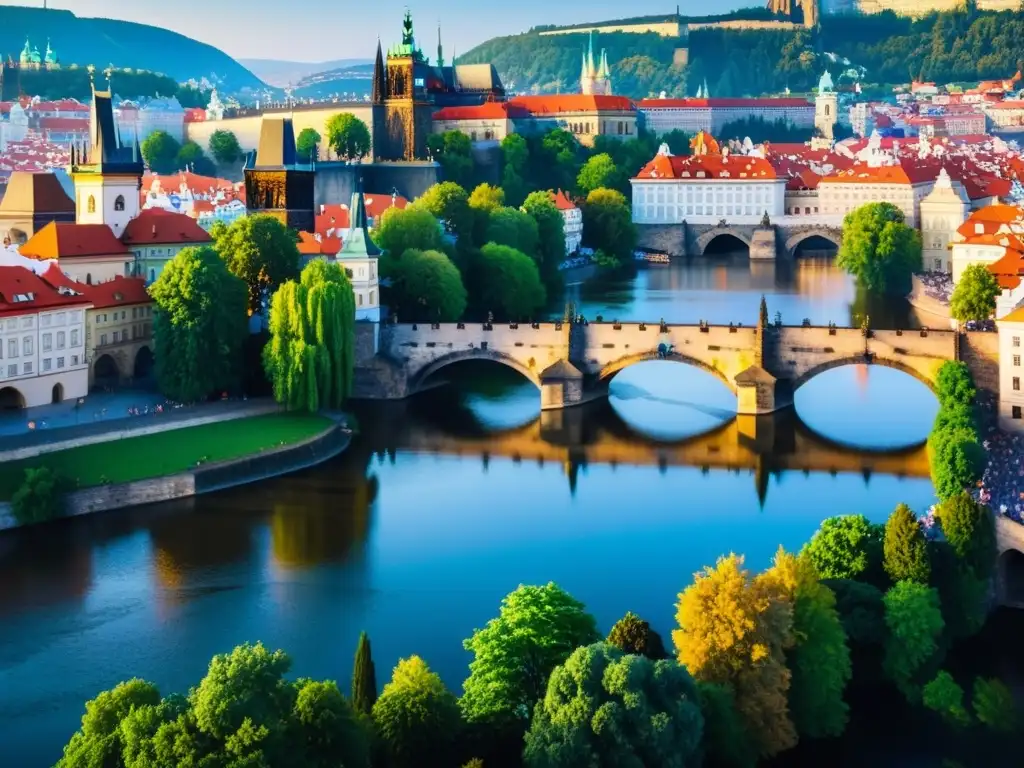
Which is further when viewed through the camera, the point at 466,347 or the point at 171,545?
the point at 466,347

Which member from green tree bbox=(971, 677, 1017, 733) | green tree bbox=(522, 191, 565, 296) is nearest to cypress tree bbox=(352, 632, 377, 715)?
green tree bbox=(971, 677, 1017, 733)

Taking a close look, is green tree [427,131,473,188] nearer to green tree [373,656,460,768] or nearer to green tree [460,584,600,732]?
green tree [460,584,600,732]

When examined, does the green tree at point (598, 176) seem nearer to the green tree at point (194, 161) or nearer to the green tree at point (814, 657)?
the green tree at point (194, 161)

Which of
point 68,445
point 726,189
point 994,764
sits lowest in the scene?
point 994,764

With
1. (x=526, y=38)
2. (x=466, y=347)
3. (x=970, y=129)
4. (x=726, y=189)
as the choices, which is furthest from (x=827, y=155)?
(x=526, y=38)

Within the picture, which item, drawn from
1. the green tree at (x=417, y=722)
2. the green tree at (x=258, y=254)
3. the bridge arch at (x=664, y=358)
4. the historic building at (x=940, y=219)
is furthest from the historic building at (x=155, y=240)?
the historic building at (x=940, y=219)

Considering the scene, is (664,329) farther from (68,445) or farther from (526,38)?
(526,38)
